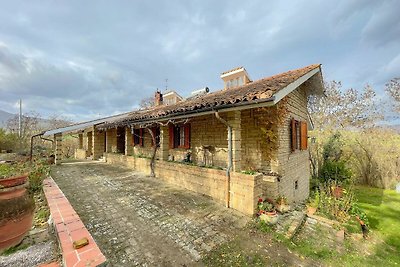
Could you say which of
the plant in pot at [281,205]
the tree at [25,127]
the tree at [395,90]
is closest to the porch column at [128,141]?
the plant in pot at [281,205]

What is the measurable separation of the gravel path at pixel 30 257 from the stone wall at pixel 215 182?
441cm

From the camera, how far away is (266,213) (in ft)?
16.1

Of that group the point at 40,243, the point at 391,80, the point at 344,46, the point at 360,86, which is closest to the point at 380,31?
the point at 391,80

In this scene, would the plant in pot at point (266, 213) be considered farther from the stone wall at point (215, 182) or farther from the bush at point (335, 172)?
the bush at point (335, 172)

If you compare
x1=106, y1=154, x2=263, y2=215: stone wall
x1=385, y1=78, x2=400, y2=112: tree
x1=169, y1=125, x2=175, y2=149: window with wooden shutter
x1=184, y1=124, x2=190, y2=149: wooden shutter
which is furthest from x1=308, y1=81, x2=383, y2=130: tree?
x1=106, y1=154, x2=263, y2=215: stone wall

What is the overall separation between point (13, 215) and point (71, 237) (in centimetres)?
115

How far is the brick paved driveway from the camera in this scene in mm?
3426

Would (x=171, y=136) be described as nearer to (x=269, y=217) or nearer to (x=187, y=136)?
(x=187, y=136)

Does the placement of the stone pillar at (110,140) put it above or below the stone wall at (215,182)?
above

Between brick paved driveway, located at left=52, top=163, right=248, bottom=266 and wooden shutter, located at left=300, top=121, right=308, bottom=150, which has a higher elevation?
wooden shutter, located at left=300, top=121, right=308, bottom=150

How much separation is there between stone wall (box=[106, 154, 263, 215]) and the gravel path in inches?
174

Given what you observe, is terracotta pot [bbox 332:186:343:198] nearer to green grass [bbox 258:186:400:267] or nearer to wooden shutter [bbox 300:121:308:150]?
green grass [bbox 258:186:400:267]

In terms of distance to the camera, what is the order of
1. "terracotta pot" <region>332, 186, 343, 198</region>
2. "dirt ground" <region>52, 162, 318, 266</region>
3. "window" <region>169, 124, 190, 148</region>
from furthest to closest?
"window" <region>169, 124, 190, 148</region> < "terracotta pot" <region>332, 186, 343, 198</region> < "dirt ground" <region>52, 162, 318, 266</region>

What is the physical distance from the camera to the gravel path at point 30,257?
2979 millimetres
